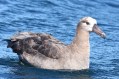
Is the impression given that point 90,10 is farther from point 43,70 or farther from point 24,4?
point 43,70

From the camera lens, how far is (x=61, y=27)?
23.2 metres

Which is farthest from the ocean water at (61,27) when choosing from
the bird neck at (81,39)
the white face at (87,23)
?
the white face at (87,23)

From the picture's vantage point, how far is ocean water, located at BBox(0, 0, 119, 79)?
1792 centimetres

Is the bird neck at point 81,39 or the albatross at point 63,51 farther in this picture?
the bird neck at point 81,39

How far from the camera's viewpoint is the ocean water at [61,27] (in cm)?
1792

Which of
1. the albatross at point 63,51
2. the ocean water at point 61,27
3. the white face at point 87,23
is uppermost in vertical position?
the white face at point 87,23

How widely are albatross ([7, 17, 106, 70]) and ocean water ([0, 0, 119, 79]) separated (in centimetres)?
23

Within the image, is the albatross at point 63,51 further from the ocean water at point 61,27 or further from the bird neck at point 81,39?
the ocean water at point 61,27

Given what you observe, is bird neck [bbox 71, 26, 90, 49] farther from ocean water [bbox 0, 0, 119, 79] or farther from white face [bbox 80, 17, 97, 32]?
ocean water [bbox 0, 0, 119, 79]

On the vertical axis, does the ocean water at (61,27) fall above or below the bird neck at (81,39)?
below

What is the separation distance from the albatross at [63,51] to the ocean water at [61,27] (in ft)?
0.74

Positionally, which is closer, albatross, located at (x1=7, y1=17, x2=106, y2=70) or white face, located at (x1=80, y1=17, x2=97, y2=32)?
albatross, located at (x1=7, y1=17, x2=106, y2=70)

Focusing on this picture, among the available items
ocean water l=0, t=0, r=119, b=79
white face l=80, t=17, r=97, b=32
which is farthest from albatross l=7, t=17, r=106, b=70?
ocean water l=0, t=0, r=119, b=79

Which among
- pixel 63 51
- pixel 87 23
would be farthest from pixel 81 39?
pixel 63 51
